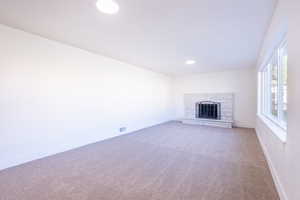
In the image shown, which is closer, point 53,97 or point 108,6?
point 108,6

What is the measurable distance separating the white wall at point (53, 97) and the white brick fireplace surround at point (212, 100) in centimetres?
303

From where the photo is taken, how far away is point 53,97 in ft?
9.70

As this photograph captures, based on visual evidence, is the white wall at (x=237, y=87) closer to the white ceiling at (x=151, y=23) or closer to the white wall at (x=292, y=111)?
the white ceiling at (x=151, y=23)

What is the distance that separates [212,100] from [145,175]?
4.92 m

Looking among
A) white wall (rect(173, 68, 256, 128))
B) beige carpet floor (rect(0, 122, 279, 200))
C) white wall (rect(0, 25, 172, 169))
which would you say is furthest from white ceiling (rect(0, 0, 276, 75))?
white wall (rect(173, 68, 256, 128))

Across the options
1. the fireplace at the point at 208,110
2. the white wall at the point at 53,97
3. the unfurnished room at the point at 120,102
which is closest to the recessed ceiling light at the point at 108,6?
the unfurnished room at the point at 120,102

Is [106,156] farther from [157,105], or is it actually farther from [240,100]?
[240,100]

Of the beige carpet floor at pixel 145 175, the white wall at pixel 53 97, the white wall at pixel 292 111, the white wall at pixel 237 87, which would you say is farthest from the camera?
the white wall at pixel 237 87

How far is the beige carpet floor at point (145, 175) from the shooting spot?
1.74 meters

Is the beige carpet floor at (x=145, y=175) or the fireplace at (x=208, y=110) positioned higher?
the fireplace at (x=208, y=110)

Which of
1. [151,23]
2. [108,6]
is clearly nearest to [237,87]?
[151,23]

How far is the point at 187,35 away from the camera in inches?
105

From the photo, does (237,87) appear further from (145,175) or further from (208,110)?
(145,175)

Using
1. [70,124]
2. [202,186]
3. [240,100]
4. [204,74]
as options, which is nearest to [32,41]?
[70,124]
